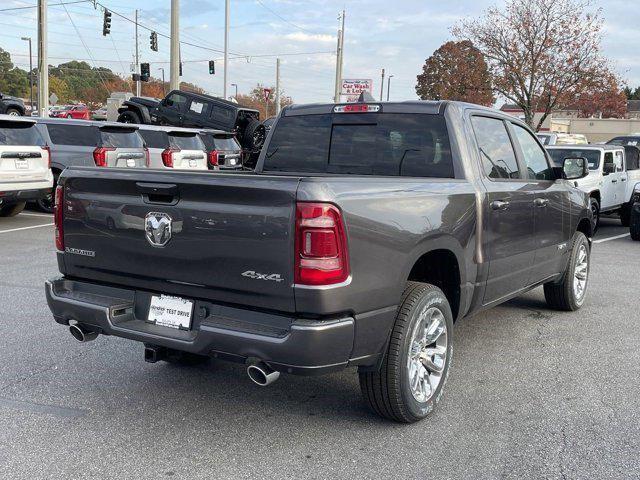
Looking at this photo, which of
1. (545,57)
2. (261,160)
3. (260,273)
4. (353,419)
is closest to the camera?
(260,273)

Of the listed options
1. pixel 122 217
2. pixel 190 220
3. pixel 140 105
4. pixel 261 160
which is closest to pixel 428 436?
pixel 190 220

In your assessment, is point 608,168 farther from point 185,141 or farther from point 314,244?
point 314,244

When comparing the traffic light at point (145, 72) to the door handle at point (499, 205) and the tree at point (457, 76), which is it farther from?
the door handle at point (499, 205)

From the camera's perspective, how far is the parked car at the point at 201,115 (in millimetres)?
21141

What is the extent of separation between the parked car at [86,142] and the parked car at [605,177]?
8136 mm

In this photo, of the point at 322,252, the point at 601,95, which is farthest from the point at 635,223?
the point at 601,95

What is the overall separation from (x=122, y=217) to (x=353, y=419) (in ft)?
5.77

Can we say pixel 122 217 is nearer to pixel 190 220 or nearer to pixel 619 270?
pixel 190 220

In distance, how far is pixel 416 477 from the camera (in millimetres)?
3234

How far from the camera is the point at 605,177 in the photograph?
13.1 meters

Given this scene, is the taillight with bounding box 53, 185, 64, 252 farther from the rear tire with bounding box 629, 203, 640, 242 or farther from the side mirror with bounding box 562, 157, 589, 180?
the rear tire with bounding box 629, 203, 640, 242

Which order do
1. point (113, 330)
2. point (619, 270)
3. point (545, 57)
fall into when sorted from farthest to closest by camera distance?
1. point (545, 57)
2. point (619, 270)
3. point (113, 330)

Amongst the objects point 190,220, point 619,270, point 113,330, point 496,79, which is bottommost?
point 619,270

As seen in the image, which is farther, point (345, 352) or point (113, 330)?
point (113, 330)
